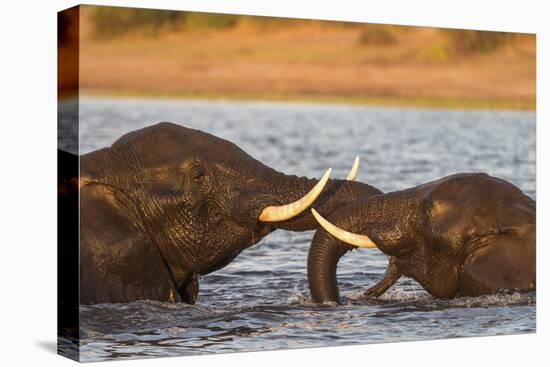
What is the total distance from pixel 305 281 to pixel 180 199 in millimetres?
1341

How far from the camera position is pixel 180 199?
43.4 ft

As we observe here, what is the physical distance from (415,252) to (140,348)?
8.03 ft

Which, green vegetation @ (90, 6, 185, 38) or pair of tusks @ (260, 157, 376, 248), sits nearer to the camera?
pair of tusks @ (260, 157, 376, 248)

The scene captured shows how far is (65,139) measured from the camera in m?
12.3

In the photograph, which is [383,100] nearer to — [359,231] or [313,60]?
[313,60]

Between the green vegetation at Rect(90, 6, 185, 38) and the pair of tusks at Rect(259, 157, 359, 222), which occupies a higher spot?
the green vegetation at Rect(90, 6, 185, 38)

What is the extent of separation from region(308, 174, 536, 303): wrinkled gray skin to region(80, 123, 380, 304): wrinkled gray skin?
8.8 inches

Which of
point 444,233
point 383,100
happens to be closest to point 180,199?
point 444,233

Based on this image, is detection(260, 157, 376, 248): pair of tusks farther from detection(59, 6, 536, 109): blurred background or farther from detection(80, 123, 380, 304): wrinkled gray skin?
detection(59, 6, 536, 109): blurred background

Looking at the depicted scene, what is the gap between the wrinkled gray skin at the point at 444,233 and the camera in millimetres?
13336

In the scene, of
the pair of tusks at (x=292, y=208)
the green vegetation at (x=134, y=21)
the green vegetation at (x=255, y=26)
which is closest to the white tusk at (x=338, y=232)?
the pair of tusks at (x=292, y=208)

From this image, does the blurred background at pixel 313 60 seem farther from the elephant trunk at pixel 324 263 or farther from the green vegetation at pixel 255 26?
the elephant trunk at pixel 324 263

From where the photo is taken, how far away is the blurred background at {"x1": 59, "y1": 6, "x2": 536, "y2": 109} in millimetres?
14250

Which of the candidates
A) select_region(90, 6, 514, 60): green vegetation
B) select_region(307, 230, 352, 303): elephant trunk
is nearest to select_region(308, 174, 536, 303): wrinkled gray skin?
select_region(307, 230, 352, 303): elephant trunk
